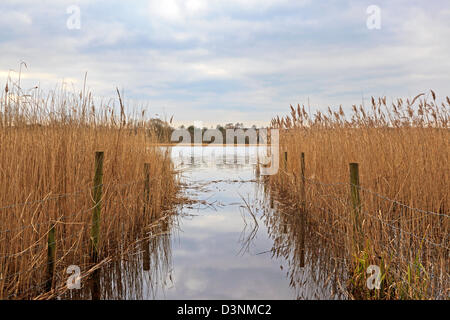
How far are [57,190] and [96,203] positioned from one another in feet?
1.31

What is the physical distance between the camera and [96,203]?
3.42 meters

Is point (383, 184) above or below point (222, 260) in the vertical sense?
above

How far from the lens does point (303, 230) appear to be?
15.0 feet

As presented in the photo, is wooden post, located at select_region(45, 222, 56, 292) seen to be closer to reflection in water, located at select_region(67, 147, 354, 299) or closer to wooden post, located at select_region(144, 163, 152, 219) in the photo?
reflection in water, located at select_region(67, 147, 354, 299)

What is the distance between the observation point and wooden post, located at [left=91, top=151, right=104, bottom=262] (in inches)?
133

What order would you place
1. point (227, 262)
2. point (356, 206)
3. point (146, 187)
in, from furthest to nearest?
1. point (146, 187)
2. point (227, 262)
3. point (356, 206)

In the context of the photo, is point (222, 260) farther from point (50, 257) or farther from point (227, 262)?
point (50, 257)

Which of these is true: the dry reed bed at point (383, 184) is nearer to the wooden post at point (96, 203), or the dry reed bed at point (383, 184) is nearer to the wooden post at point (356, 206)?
the wooden post at point (356, 206)

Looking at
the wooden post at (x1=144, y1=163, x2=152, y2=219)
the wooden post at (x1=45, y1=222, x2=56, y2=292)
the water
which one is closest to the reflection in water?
the water

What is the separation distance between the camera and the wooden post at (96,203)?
337cm

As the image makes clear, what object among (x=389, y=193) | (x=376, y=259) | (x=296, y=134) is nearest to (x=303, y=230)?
(x=389, y=193)

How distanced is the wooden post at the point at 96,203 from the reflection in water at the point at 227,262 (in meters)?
0.25

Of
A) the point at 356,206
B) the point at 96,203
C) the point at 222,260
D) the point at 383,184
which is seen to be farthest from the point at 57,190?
the point at 383,184
